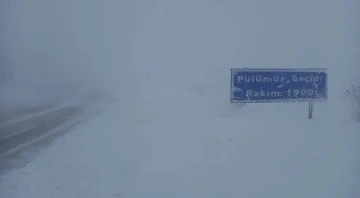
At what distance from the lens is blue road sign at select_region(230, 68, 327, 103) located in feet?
12.8

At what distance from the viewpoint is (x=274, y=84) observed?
3.91 meters

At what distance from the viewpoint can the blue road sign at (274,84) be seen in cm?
389

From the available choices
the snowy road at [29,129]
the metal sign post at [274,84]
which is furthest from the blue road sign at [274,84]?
the snowy road at [29,129]

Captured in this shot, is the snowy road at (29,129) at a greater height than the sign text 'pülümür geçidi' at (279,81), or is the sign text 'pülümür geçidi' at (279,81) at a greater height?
the sign text 'pülümür geçidi' at (279,81)

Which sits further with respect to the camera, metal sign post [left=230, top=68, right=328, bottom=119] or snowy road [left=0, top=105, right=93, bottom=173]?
metal sign post [left=230, top=68, right=328, bottom=119]

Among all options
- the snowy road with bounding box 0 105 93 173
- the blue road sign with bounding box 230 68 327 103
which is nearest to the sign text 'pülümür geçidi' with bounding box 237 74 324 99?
the blue road sign with bounding box 230 68 327 103

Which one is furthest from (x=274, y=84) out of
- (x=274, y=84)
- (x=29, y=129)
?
(x=29, y=129)

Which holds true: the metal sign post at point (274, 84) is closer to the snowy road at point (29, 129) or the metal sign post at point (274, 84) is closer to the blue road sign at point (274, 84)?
the blue road sign at point (274, 84)

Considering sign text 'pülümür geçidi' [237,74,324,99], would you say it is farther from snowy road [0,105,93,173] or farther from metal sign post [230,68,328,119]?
snowy road [0,105,93,173]

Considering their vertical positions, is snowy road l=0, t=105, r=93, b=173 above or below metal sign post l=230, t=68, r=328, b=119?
below

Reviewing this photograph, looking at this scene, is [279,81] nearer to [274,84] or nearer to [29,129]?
[274,84]

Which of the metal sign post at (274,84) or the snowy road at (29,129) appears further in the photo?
the metal sign post at (274,84)

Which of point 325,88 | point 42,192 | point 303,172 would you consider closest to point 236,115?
point 325,88

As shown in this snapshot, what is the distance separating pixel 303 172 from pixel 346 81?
1.26 metres
